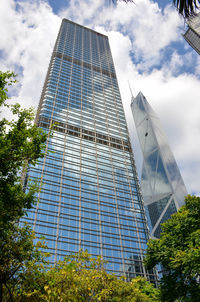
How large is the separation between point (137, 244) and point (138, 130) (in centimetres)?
7453

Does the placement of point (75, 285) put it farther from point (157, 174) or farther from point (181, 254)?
point (157, 174)

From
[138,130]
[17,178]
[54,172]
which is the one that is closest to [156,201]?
[138,130]

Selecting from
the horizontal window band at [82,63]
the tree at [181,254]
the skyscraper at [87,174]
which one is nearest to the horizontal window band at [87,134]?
the skyscraper at [87,174]

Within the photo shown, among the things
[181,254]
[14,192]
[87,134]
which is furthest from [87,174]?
[14,192]

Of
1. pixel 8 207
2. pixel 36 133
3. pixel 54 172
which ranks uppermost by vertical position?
pixel 54 172

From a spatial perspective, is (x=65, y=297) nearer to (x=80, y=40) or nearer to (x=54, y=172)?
(x=54, y=172)

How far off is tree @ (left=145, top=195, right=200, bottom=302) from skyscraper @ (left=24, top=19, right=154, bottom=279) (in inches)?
847

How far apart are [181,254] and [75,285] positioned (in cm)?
745

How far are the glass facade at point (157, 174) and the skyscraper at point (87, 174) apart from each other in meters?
25.9

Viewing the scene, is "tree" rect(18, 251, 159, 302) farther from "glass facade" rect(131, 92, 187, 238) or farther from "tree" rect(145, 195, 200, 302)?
"glass facade" rect(131, 92, 187, 238)

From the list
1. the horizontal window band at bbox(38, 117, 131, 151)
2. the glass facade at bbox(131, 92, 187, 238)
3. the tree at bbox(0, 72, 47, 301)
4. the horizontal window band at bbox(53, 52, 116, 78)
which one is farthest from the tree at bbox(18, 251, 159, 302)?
the horizontal window band at bbox(53, 52, 116, 78)

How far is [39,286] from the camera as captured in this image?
26.0ft

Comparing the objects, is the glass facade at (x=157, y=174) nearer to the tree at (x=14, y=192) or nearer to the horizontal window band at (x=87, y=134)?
the horizontal window band at (x=87, y=134)

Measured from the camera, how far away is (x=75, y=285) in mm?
9141
